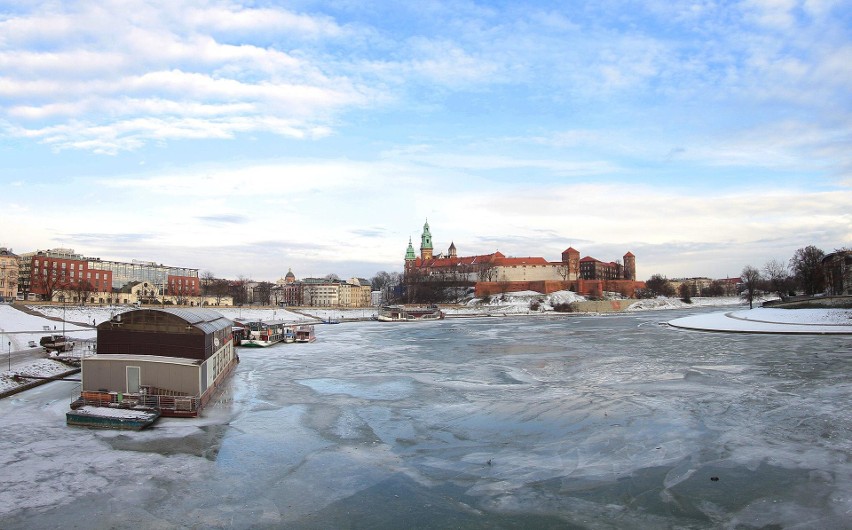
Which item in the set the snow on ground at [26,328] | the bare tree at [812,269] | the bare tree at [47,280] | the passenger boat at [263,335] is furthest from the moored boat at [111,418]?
the bare tree at [812,269]

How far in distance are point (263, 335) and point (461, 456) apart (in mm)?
36733

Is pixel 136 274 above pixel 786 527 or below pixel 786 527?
above

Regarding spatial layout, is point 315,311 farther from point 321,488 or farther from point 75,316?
point 321,488

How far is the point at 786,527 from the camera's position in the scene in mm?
9484

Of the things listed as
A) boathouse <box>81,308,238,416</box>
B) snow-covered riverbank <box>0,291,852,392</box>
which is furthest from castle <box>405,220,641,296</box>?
boathouse <box>81,308,238,416</box>

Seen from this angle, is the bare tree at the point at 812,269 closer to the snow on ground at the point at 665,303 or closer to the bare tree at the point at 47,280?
the snow on ground at the point at 665,303

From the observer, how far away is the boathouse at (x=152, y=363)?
742 inches

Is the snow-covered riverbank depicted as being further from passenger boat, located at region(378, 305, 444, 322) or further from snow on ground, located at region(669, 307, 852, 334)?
passenger boat, located at region(378, 305, 444, 322)

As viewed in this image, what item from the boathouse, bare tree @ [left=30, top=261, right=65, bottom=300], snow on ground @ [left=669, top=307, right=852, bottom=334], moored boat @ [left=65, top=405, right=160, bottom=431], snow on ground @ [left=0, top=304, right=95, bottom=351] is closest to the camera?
moored boat @ [left=65, top=405, right=160, bottom=431]

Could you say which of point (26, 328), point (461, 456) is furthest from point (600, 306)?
point (461, 456)

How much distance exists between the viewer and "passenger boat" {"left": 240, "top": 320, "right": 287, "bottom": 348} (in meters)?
45.8

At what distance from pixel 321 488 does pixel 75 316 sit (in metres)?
63.5

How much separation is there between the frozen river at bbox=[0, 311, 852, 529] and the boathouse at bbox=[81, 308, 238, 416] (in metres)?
1.14

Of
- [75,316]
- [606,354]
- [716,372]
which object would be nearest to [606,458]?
[716,372]
